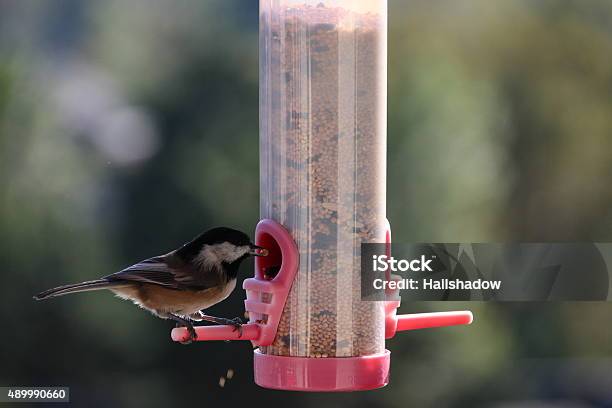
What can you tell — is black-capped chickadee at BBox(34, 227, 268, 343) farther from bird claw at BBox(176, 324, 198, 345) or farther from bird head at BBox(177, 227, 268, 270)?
bird claw at BBox(176, 324, 198, 345)

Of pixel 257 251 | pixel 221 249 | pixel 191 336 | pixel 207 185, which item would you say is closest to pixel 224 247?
pixel 221 249

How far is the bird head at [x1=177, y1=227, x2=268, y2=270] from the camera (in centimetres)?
341

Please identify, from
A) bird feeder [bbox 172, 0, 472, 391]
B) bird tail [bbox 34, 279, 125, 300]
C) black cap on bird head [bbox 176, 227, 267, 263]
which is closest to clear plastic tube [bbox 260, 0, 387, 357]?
bird feeder [bbox 172, 0, 472, 391]

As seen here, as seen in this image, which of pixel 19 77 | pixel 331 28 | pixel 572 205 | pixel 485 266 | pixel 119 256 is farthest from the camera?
pixel 572 205

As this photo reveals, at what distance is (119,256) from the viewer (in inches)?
252

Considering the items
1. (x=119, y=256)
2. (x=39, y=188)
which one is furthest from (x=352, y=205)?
(x=39, y=188)

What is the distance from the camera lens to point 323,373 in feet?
10.6

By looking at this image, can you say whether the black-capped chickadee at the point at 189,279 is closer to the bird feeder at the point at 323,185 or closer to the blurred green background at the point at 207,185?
the bird feeder at the point at 323,185

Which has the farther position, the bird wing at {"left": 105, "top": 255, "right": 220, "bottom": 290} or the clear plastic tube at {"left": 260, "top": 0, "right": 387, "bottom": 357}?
the bird wing at {"left": 105, "top": 255, "right": 220, "bottom": 290}

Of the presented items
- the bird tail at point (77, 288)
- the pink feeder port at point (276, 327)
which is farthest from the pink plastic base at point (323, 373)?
the bird tail at point (77, 288)

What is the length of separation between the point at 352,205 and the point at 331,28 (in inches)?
19.9

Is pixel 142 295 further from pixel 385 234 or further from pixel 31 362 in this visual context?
pixel 31 362

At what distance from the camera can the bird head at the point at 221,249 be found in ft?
11.2

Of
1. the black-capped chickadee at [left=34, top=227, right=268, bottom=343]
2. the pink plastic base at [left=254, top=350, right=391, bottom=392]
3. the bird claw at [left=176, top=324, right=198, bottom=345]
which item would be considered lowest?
the pink plastic base at [left=254, top=350, right=391, bottom=392]
